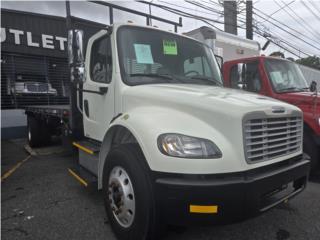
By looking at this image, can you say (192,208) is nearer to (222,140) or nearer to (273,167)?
(222,140)

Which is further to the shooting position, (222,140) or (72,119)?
(72,119)

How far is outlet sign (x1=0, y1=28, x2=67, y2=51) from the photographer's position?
14767mm

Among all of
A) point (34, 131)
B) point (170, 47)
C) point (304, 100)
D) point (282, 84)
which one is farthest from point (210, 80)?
point (34, 131)

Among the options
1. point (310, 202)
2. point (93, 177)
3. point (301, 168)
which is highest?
point (301, 168)

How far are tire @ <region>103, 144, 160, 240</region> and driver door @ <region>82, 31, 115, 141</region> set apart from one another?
896 millimetres

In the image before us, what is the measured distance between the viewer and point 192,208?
2.45m

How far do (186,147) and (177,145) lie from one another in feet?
0.25

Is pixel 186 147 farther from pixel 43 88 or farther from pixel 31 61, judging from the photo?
pixel 31 61

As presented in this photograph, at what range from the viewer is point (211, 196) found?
94.9 inches

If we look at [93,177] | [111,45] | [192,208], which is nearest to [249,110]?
[192,208]

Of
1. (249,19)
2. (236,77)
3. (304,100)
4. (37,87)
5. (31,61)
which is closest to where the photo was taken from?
(304,100)

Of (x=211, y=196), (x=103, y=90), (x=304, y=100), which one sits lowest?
(x=211, y=196)

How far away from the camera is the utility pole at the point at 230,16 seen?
1606 centimetres

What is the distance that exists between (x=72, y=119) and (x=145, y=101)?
86.4 inches
